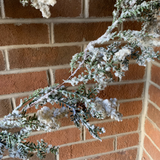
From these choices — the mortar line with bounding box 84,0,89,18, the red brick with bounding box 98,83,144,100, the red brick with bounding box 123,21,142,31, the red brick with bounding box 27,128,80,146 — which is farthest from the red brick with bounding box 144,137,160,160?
the mortar line with bounding box 84,0,89,18

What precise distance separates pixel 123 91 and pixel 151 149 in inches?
12.9

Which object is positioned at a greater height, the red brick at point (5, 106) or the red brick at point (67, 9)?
the red brick at point (67, 9)

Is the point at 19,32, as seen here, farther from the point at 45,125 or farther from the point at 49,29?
the point at 45,125

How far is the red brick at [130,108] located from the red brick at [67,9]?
→ 463 millimetres

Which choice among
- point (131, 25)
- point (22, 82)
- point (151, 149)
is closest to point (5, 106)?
point (22, 82)

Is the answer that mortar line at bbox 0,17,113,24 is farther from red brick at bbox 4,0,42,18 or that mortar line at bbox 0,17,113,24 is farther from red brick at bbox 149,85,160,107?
red brick at bbox 149,85,160,107

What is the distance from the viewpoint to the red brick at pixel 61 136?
77cm

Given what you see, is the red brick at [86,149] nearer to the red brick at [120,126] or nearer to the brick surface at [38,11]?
the red brick at [120,126]

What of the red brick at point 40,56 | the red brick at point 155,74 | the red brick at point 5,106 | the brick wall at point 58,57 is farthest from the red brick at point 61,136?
the red brick at point 155,74

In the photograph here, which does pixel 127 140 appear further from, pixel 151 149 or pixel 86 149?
pixel 86 149

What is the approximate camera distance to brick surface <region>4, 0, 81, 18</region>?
1.89ft

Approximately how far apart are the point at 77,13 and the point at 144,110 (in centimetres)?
57

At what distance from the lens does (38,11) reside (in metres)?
0.60

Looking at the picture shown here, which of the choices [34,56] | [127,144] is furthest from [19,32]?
[127,144]
